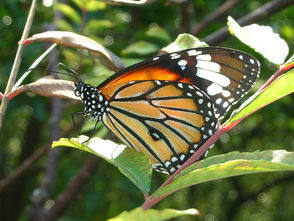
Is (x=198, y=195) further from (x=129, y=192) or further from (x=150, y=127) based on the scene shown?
(x=150, y=127)

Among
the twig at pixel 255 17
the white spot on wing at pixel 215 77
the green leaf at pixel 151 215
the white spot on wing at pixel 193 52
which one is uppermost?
the twig at pixel 255 17

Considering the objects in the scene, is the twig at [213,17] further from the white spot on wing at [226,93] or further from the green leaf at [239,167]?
the green leaf at [239,167]

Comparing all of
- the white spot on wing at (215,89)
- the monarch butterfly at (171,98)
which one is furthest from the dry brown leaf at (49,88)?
the white spot on wing at (215,89)

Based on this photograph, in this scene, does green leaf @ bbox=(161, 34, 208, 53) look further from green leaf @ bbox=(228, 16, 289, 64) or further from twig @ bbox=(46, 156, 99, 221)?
twig @ bbox=(46, 156, 99, 221)

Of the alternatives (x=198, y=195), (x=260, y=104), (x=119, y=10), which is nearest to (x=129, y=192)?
(x=119, y=10)

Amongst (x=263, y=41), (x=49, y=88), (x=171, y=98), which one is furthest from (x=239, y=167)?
(x=171, y=98)

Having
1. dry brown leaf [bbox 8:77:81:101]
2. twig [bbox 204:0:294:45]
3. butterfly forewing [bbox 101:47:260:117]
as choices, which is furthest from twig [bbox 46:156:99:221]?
dry brown leaf [bbox 8:77:81:101]
